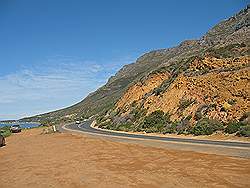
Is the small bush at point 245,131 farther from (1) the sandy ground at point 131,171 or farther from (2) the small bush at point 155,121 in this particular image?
(2) the small bush at point 155,121

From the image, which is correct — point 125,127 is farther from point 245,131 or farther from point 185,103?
point 245,131

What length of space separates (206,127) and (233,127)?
3.33 metres

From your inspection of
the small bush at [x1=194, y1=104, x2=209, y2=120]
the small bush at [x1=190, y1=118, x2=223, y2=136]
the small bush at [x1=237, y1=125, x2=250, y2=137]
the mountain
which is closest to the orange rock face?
the mountain

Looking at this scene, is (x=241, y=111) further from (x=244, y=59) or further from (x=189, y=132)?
(x=244, y=59)

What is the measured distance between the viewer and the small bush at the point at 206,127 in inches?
1313

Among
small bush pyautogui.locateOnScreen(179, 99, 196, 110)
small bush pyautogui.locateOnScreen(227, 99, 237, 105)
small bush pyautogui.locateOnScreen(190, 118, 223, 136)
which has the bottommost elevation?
small bush pyautogui.locateOnScreen(190, 118, 223, 136)

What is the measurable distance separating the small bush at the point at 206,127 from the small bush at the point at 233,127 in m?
1.28

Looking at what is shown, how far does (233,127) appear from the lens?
31.3 meters

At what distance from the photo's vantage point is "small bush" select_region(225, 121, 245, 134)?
3102 centimetres

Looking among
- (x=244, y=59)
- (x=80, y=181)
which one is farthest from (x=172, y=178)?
(x=244, y=59)

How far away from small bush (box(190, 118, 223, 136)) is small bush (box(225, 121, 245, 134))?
1.28 metres

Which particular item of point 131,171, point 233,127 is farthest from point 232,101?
point 131,171

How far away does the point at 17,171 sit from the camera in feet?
62.6

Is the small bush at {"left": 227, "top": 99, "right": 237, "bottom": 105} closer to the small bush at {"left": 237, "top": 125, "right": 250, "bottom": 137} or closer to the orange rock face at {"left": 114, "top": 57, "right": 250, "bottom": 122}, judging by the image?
the orange rock face at {"left": 114, "top": 57, "right": 250, "bottom": 122}
